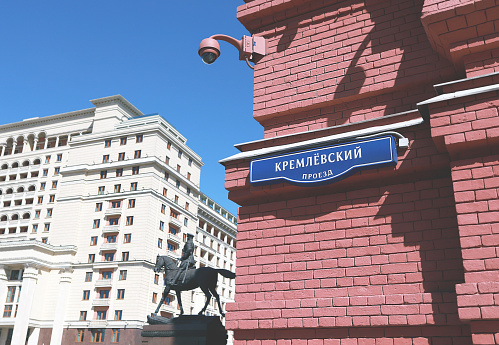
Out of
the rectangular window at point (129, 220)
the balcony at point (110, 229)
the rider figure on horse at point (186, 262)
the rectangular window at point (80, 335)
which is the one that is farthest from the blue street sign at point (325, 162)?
the rectangular window at point (80, 335)

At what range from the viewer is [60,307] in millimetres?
64312

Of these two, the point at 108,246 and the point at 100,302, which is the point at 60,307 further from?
the point at 108,246

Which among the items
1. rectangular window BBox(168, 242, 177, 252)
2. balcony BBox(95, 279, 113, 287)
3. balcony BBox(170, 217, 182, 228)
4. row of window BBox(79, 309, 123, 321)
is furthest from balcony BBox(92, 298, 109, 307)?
balcony BBox(170, 217, 182, 228)

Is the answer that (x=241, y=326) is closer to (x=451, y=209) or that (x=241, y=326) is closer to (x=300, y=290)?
(x=300, y=290)

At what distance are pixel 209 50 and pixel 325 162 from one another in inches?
151

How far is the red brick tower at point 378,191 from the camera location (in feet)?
23.4

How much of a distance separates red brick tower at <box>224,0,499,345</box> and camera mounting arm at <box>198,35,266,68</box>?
45cm

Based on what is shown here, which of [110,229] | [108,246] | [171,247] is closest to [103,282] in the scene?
[108,246]

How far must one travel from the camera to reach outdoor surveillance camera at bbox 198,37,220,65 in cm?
1060

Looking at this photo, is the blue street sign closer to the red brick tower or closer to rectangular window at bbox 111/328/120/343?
the red brick tower

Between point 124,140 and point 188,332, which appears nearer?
point 188,332

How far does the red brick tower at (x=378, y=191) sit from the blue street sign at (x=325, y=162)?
0.16 m

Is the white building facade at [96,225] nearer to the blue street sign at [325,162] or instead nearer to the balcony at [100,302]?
the balcony at [100,302]

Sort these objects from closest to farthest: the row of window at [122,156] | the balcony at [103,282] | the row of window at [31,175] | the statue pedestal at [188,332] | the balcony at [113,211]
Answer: the statue pedestal at [188,332] → the balcony at [103,282] → the balcony at [113,211] → the row of window at [122,156] → the row of window at [31,175]
